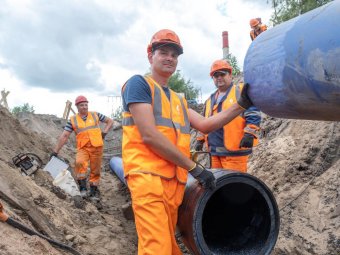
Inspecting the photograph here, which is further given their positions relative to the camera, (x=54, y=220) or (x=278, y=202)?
(x=278, y=202)

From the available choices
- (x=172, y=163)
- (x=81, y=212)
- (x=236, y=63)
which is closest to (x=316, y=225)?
(x=172, y=163)

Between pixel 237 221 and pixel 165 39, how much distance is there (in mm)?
1579

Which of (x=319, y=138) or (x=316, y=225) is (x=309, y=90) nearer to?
(x=316, y=225)

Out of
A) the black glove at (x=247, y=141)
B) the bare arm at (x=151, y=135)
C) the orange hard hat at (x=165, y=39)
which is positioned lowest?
the black glove at (x=247, y=141)

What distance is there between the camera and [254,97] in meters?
2.46

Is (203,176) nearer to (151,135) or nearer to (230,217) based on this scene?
(151,135)

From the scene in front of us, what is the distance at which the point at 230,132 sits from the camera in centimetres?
459

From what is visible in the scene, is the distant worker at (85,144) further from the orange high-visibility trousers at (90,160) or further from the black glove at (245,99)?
the black glove at (245,99)

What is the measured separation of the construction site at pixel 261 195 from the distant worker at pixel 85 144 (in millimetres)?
206

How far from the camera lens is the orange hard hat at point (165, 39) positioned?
2711 millimetres

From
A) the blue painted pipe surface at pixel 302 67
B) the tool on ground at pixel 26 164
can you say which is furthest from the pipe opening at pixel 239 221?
the tool on ground at pixel 26 164

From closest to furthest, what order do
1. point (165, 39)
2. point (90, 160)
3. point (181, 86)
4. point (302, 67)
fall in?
point (302, 67) < point (165, 39) < point (90, 160) < point (181, 86)

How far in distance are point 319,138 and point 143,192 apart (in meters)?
3.50

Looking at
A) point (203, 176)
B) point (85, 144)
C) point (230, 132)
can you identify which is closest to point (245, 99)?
point (203, 176)
